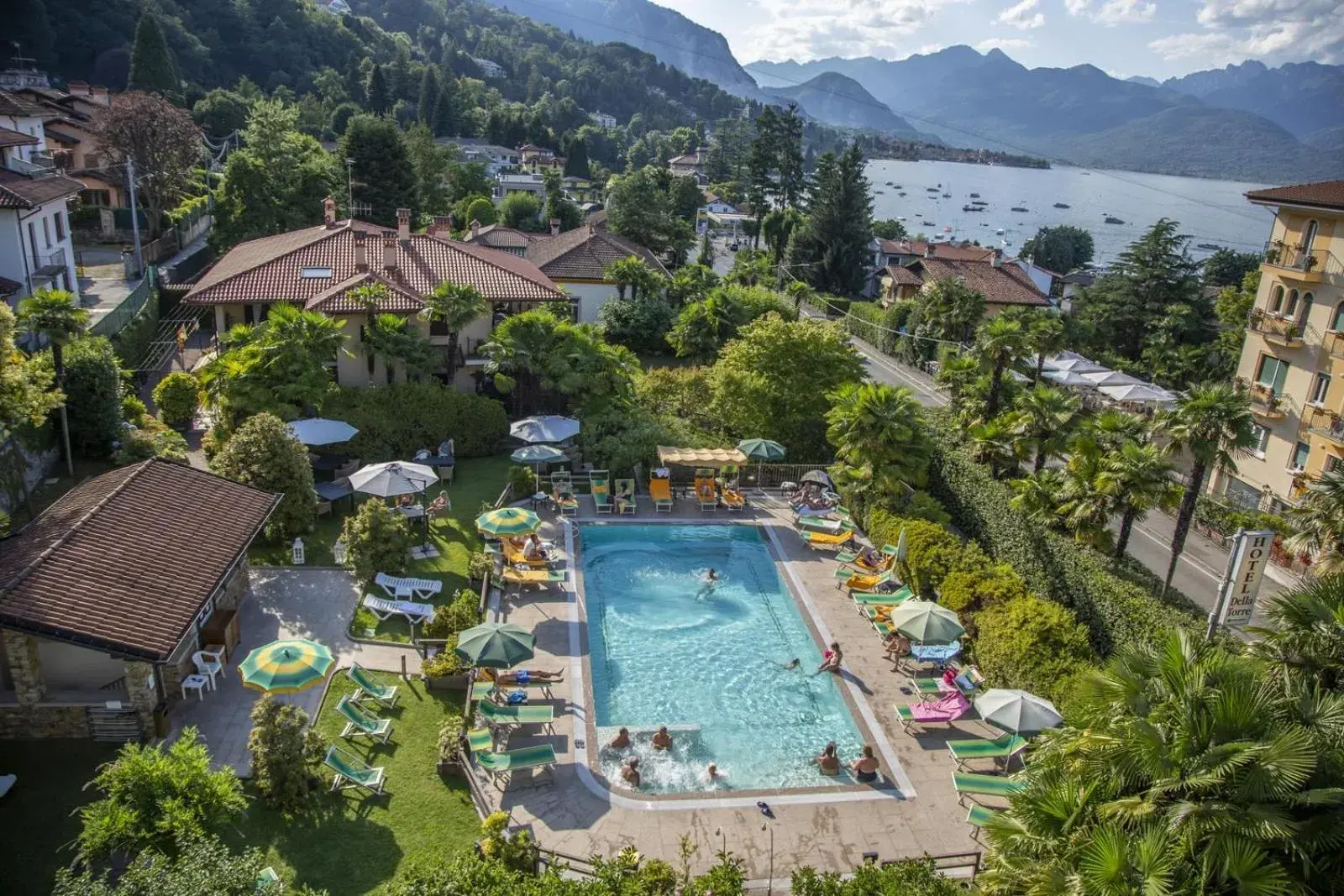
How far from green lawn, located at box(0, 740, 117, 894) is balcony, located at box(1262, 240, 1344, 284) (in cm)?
3869

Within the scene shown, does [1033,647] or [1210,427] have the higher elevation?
[1210,427]

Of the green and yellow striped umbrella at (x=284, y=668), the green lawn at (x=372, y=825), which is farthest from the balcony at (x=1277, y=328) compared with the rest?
the green and yellow striped umbrella at (x=284, y=668)

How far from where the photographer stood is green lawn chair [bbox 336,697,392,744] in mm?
16500

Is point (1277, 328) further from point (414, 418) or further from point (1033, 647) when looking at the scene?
point (414, 418)

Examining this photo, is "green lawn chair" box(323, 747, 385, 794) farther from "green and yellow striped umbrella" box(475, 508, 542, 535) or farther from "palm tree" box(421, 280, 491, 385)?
"palm tree" box(421, 280, 491, 385)

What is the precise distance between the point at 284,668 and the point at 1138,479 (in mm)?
19093

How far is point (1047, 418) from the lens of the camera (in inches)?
1024

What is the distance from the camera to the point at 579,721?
17844 mm

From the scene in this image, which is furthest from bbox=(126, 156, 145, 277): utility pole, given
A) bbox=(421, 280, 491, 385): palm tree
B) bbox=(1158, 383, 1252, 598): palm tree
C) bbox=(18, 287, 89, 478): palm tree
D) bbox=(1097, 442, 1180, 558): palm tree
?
bbox=(1158, 383, 1252, 598): palm tree

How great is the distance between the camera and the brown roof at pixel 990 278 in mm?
61156

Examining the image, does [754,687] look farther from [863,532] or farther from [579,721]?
[863,532]

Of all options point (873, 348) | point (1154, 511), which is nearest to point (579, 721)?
point (1154, 511)

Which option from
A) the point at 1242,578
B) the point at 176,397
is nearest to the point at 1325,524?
the point at 1242,578

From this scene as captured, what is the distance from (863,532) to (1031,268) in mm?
55439
